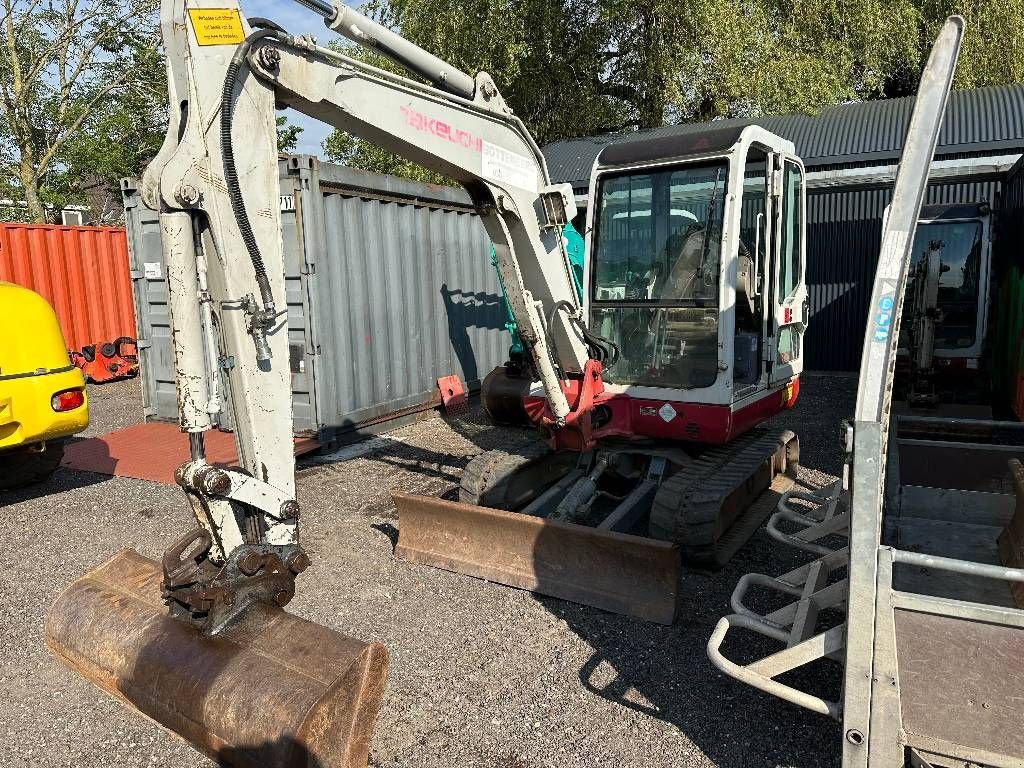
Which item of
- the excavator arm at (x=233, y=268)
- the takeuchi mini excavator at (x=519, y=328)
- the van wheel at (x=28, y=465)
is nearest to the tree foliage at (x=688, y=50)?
the takeuchi mini excavator at (x=519, y=328)

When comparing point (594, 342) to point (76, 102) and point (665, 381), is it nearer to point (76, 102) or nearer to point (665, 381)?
point (665, 381)

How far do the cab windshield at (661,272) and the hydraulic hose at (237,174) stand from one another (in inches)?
115

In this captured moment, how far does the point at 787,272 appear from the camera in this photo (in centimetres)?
580

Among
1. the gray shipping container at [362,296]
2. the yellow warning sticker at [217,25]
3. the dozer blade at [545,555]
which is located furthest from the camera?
the gray shipping container at [362,296]

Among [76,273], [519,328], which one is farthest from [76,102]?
[519,328]

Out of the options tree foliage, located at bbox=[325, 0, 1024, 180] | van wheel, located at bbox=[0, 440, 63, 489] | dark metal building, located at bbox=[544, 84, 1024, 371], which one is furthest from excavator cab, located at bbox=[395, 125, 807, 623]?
tree foliage, located at bbox=[325, 0, 1024, 180]

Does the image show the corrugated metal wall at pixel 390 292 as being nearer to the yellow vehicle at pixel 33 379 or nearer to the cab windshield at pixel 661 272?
the yellow vehicle at pixel 33 379

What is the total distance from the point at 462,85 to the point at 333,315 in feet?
12.9

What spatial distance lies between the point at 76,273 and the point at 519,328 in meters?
10.7

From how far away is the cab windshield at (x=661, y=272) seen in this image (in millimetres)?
5121

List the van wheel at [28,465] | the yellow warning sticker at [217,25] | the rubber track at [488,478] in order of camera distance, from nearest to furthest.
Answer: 1. the yellow warning sticker at [217,25]
2. the rubber track at [488,478]
3. the van wheel at [28,465]

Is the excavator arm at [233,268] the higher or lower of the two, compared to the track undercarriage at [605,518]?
higher

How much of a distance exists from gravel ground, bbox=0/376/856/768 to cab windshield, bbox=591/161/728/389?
1.42 meters

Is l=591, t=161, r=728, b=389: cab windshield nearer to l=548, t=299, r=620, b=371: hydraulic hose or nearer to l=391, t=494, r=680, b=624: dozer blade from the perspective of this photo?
l=548, t=299, r=620, b=371: hydraulic hose
